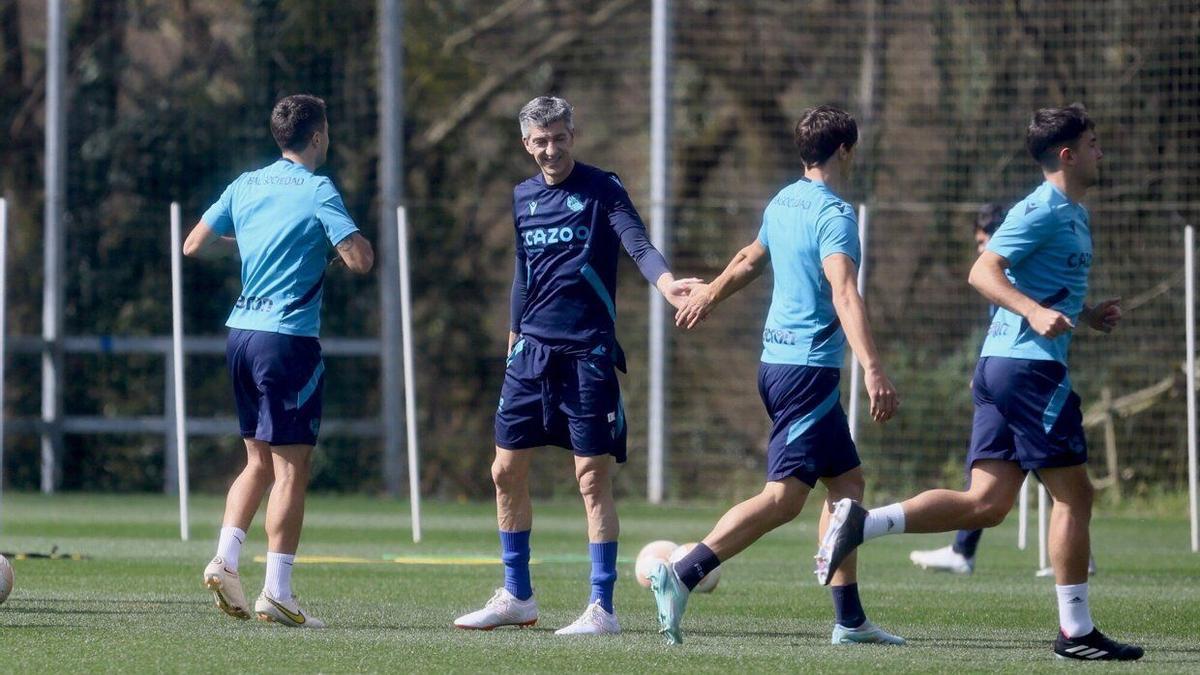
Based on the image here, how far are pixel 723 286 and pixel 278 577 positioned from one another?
6.82 feet

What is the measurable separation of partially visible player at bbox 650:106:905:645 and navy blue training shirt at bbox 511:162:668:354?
0.44 metres

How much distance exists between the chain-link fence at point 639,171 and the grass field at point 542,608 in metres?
3.29

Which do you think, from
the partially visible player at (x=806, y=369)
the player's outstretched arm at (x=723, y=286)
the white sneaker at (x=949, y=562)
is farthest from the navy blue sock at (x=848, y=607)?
the white sneaker at (x=949, y=562)

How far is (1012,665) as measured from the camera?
606 cm

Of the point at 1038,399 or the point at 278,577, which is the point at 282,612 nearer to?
the point at 278,577

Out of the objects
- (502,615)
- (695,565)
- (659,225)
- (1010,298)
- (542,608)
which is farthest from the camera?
(659,225)

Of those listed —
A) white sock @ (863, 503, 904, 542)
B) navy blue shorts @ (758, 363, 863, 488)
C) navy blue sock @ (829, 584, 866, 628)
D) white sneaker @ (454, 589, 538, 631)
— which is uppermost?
navy blue shorts @ (758, 363, 863, 488)

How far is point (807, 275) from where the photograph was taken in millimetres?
6621

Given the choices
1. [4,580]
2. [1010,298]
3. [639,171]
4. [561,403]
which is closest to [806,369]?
[1010,298]

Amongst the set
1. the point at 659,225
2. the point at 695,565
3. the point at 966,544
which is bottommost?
the point at 966,544

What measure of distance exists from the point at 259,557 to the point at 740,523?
4.49 m

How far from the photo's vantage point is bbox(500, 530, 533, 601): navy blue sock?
7180 mm

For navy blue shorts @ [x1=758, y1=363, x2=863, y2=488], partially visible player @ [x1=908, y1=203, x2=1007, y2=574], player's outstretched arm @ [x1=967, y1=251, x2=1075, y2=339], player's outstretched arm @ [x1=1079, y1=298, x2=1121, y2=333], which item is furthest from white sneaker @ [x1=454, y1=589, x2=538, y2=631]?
partially visible player @ [x1=908, y1=203, x2=1007, y2=574]

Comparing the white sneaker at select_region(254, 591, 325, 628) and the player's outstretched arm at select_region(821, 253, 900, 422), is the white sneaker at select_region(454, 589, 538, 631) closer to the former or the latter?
the white sneaker at select_region(254, 591, 325, 628)
